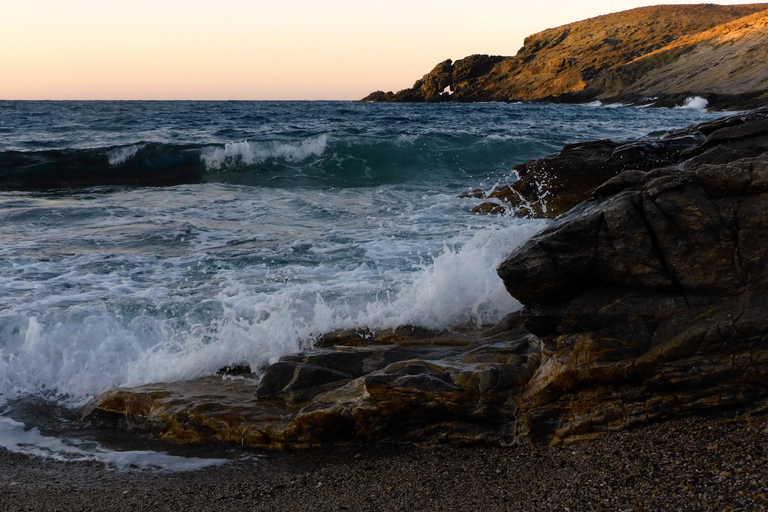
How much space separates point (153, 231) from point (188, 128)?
20.2m

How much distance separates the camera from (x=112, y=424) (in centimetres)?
409

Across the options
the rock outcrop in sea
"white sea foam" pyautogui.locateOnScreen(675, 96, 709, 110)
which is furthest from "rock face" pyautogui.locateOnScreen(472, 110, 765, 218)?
"white sea foam" pyautogui.locateOnScreen(675, 96, 709, 110)

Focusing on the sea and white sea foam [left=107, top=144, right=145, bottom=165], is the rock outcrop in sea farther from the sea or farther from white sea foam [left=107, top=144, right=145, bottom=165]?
white sea foam [left=107, top=144, right=145, bottom=165]

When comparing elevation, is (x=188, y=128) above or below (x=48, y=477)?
above

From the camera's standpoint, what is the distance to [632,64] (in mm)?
59375

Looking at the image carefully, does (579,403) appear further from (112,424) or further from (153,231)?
(153,231)

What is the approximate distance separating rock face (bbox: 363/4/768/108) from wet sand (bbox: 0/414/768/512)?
113 ft

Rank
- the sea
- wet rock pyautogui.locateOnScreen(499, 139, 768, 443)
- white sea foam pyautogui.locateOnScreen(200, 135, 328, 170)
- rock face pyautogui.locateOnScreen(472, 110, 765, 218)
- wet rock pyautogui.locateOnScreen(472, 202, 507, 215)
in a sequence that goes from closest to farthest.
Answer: wet rock pyautogui.locateOnScreen(499, 139, 768, 443), the sea, rock face pyautogui.locateOnScreen(472, 110, 765, 218), wet rock pyautogui.locateOnScreen(472, 202, 507, 215), white sea foam pyautogui.locateOnScreen(200, 135, 328, 170)

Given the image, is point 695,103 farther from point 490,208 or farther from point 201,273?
point 201,273

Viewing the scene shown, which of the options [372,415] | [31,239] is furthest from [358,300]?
[31,239]

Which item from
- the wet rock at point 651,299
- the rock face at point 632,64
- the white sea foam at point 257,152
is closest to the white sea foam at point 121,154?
the white sea foam at point 257,152

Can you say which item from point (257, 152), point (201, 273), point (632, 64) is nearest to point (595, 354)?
point (201, 273)

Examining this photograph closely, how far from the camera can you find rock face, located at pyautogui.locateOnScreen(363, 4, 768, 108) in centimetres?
4050

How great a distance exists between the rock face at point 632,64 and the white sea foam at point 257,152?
24.8 m
